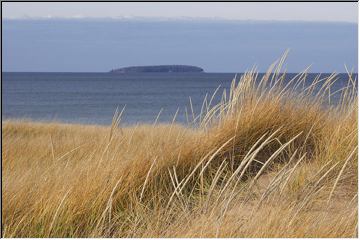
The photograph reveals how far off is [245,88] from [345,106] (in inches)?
31.1

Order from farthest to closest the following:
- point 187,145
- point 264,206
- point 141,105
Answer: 1. point 141,105
2. point 187,145
3. point 264,206

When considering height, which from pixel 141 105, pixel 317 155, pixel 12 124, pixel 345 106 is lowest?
pixel 141 105

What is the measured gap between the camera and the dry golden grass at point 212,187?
2.86 m

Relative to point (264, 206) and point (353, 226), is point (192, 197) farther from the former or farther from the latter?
point (353, 226)

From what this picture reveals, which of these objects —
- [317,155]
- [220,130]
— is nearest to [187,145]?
[220,130]

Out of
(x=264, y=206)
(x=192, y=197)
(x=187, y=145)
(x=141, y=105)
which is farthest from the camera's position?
(x=141, y=105)

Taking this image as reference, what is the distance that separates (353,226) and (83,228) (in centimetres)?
134

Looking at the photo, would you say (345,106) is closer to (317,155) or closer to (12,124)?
(317,155)

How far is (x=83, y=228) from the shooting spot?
3225mm

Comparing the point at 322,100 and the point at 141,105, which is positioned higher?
the point at 322,100

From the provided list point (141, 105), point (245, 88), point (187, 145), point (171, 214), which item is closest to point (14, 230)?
point (171, 214)

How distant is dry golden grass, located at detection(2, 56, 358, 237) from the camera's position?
2.86m

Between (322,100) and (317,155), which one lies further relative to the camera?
(322,100)

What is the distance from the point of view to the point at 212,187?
2.53m
